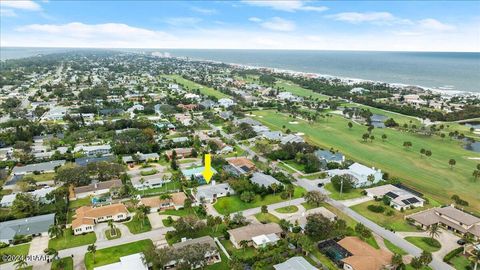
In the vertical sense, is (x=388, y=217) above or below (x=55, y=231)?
below

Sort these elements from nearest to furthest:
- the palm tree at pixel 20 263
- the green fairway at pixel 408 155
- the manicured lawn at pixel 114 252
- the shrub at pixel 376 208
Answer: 1. the palm tree at pixel 20 263
2. the manicured lawn at pixel 114 252
3. the shrub at pixel 376 208
4. the green fairway at pixel 408 155

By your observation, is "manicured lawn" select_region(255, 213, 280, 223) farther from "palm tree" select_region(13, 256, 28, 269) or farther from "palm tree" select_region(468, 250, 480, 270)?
"palm tree" select_region(13, 256, 28, 269)

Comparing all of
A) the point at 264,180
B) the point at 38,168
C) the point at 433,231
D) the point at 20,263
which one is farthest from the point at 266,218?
the point at 38,168

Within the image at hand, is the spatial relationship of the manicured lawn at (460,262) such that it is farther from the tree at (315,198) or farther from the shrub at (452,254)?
the tree at (315,198)

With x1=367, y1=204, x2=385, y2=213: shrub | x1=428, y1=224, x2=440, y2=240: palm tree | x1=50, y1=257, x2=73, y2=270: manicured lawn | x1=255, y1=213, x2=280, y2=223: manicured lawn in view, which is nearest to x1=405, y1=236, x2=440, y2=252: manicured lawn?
x1=428, y1=224, x2=440, y2=240: palm tree

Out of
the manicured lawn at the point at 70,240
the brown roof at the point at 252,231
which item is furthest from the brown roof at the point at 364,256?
the manicured lawn at the point at 70,240

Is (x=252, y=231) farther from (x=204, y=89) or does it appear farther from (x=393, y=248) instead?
(x=204, y=89)
